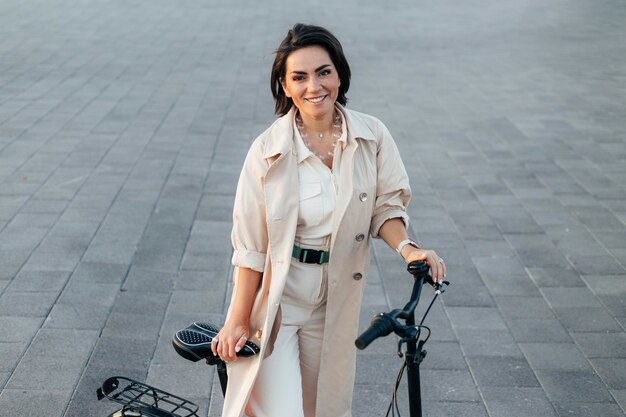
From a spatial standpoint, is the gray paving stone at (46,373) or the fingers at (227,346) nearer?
the fingers at (227,346)

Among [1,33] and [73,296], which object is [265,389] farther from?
[1,33]

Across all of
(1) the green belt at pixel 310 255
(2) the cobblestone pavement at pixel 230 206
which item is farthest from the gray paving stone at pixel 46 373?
(1) the green belt at pixel 310 255

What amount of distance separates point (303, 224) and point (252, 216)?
19cm

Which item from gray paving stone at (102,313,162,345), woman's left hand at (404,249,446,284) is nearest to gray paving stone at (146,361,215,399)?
gray paving stone at (102,313,162,345)

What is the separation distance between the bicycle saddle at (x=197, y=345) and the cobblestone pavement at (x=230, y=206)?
139 cm

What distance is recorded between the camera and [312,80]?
2832 mm

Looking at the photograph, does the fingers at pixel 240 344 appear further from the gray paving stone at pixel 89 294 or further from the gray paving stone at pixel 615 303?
the gray paving stone at pixel 615 303

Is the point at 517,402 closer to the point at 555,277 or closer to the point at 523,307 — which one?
the point at 523,307

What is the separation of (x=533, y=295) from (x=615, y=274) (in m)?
0.76

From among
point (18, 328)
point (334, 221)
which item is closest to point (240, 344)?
Answer: point (334, 221)

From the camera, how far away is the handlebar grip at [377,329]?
85.4 inches

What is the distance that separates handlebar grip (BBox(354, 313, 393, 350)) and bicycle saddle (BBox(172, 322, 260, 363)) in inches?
28.1

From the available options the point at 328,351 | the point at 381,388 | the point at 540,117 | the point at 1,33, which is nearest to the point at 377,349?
the point at 381,388

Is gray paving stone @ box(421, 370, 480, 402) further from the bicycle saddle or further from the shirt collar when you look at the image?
the shirt collar
